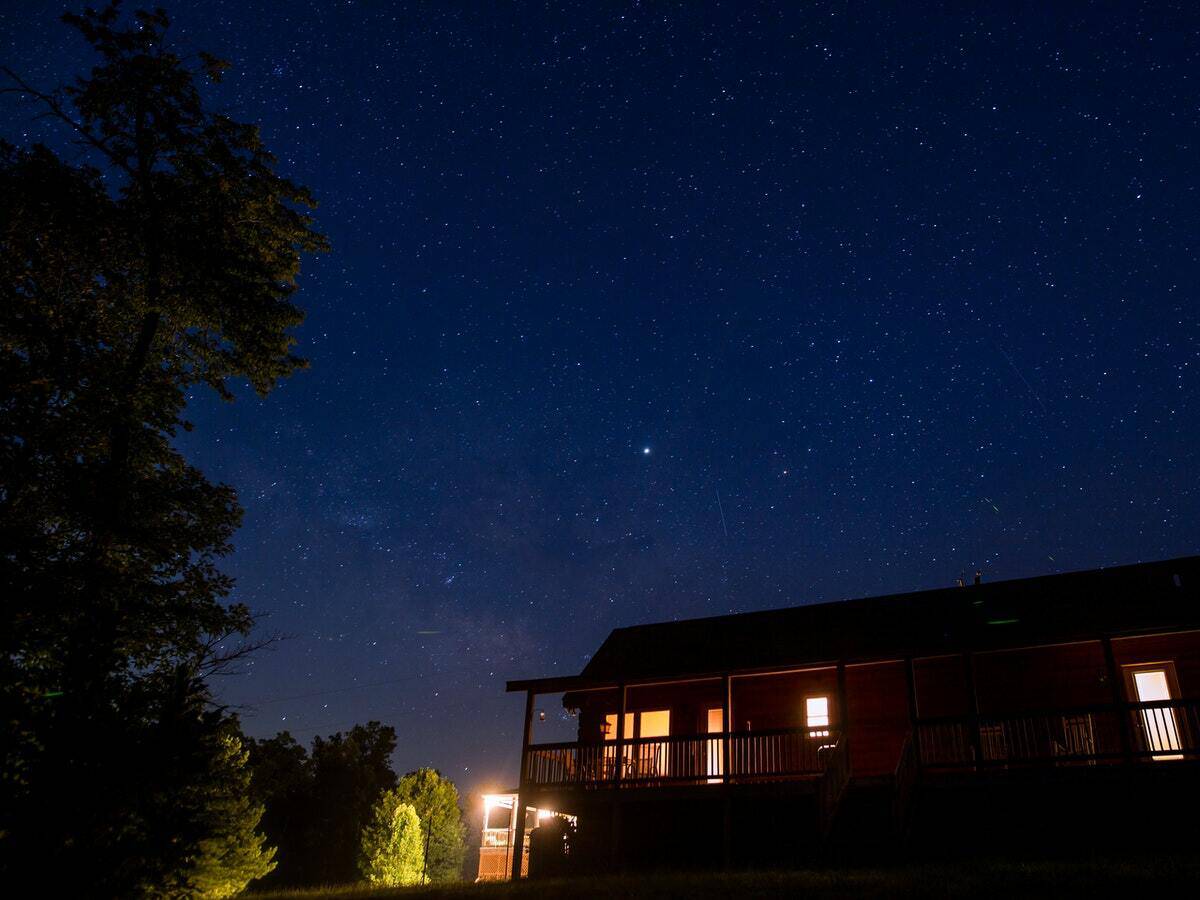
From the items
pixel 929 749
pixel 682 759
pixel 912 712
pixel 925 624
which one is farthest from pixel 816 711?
pixel 912 712

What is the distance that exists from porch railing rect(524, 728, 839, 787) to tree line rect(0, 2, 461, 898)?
7272 millimetres

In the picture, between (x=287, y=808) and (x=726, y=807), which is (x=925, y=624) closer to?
(x=726, y=807)

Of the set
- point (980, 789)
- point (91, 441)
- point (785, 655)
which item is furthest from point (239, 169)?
point (980, 789)

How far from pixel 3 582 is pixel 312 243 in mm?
10222

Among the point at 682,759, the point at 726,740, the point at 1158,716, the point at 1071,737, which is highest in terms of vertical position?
the point at 1158,716

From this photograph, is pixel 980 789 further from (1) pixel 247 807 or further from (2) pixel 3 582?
(1) pixel 247 807

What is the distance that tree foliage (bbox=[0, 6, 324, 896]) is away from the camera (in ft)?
34.9

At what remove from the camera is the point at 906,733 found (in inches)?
758

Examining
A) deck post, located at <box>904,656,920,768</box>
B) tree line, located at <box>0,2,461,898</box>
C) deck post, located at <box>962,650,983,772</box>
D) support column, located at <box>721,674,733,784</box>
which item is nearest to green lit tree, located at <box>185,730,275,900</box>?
tree line, located at <box>0,2,461,898</box>

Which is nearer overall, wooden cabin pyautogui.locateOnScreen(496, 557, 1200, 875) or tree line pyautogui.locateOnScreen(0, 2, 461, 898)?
tree line pyautogui.locateOnScreen(0, 2, 461, 898)

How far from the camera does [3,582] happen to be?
1402 centimetres

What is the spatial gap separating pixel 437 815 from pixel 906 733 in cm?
3697

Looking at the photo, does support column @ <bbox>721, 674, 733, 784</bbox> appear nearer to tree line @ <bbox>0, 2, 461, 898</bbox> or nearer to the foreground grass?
the foreground grass

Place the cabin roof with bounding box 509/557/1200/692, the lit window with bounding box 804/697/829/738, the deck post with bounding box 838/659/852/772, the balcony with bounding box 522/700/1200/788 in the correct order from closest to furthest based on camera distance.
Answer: the balcony with bounding box 522/700/1200/788 < the deck post with bounding box 838/659/852/772 < the cabin roof with bounding box 509/557/1200/692 < the lit window with bounding box 804/697/829/738
